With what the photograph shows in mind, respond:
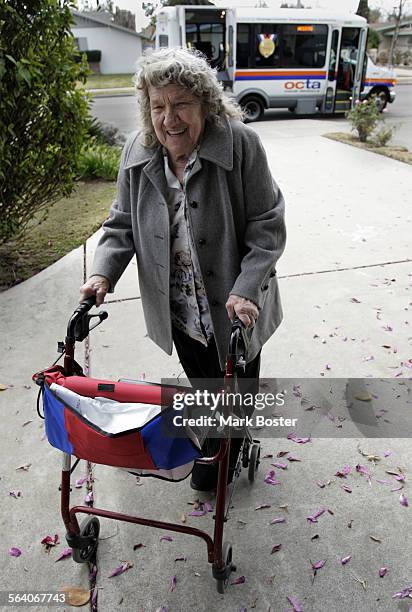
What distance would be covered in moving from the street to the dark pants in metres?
8.94

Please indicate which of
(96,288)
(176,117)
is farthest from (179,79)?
(96,288)

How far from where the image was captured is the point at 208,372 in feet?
8.22

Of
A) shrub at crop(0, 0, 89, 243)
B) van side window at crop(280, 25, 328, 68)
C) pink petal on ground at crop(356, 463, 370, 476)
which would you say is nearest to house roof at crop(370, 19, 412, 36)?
van side window at crop(280, 25, 328, 68)

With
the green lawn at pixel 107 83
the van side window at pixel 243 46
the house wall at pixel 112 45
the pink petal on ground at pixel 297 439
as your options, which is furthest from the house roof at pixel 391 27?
the pink petal on ground at pixel 297 439

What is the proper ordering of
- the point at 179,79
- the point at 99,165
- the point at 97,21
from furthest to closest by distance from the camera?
the point at 97,21, the point at 99,165, the point at 179,79

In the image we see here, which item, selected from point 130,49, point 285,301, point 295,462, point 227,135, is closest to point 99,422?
point 227,135

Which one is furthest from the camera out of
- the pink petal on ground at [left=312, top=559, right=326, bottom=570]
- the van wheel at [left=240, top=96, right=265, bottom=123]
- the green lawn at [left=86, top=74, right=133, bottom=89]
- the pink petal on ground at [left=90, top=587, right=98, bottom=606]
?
the green lawn at [left=86, top=74, right=133, bottom=89]

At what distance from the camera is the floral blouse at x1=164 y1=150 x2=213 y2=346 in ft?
6.56

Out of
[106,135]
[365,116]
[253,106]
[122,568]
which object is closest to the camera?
[122,568]

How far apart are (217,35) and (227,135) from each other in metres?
12.8

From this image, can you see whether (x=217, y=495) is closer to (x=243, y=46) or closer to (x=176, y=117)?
(x=176, y=117)

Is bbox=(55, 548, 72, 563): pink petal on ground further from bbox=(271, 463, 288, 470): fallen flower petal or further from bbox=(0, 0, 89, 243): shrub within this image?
bbox=(0, 0, 89, 243): shrub

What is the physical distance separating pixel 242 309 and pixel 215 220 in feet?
1.21

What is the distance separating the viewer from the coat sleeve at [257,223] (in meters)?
1.94
